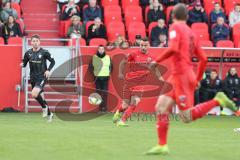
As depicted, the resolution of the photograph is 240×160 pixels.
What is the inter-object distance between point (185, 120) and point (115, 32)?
1252 cm

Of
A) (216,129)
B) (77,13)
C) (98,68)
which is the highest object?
(77,13)

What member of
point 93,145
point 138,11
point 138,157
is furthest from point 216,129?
point 138,11

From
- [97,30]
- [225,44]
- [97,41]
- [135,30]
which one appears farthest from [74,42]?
[225,44]

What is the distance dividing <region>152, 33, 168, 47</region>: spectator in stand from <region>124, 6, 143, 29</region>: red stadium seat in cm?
155

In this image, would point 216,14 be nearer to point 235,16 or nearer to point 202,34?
point 235,16

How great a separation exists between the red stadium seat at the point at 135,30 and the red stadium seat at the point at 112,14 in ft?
2.59

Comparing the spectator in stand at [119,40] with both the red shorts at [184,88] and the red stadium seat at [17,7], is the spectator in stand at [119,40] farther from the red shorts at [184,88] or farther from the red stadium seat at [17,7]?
the red shorts at [184,88]

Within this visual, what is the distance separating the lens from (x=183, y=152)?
1108cm

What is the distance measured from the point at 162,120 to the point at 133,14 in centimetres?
1354

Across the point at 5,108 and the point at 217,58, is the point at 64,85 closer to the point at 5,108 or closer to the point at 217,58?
the point at 5,108

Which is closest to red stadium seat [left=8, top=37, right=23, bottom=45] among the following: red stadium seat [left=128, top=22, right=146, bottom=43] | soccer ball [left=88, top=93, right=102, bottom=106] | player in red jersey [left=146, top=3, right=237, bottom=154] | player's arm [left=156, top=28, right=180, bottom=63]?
soccer ball [left=88, top=93, right=102, bottom=106]

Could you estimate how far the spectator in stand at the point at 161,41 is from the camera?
22156mm

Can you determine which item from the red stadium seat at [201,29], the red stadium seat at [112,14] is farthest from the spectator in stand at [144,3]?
the red stadium seat at [201,29]

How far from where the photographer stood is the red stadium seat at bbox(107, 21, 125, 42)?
74.4 ft
